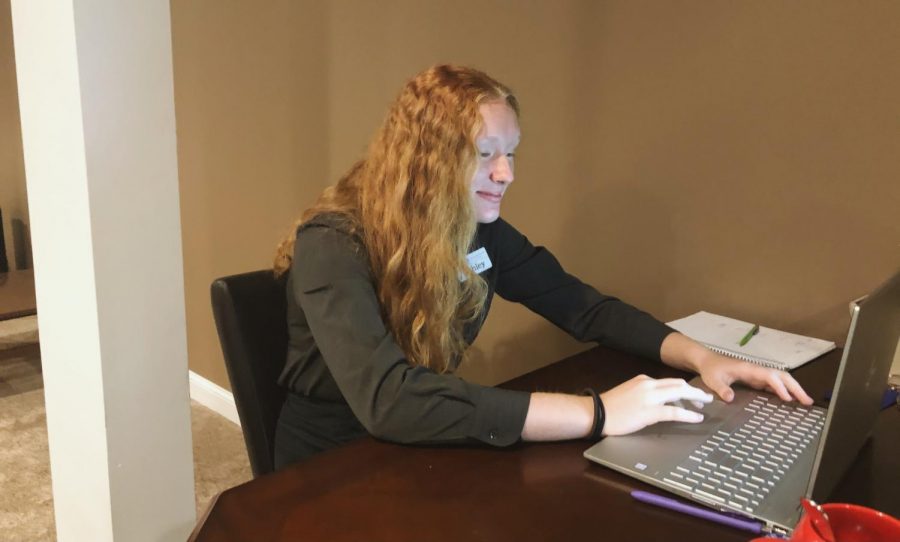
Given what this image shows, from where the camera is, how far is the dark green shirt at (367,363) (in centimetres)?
95

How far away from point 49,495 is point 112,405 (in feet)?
4.11

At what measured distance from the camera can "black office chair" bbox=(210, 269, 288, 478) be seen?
1.19 metres

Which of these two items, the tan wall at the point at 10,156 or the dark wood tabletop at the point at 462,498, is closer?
the dark wood tabletop at the point at 462,498

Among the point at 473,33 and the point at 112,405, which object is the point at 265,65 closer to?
the point at 473,33

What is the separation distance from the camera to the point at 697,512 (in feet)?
2.66

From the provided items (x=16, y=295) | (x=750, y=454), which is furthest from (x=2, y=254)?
(x=750, y=454)

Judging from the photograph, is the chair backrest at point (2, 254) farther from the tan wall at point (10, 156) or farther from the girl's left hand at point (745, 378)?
the girl's left hand at point (745, 378)

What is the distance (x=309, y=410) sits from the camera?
1.24m

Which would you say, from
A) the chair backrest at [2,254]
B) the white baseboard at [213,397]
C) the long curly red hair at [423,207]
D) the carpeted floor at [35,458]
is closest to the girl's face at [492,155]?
the long curly red hair at [423,207]

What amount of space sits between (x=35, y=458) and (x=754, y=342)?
7.35 feet

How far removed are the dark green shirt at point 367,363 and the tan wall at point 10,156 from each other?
3.57 meters

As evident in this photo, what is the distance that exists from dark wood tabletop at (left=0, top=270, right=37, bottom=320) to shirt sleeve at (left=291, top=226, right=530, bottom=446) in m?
2.35

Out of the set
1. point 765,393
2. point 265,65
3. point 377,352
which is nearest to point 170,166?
point 377,352

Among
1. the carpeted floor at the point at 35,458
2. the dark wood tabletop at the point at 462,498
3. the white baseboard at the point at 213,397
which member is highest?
the dark wood tabletop at the point at 462,498
